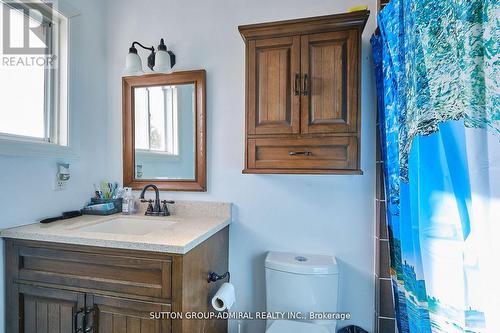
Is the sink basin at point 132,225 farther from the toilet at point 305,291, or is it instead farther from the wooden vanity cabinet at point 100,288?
the toilet at point 305,291

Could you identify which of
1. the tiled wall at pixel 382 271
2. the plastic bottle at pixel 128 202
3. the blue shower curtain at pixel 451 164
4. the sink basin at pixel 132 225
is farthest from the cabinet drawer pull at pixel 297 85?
the plastic bottle at pixel 128 202

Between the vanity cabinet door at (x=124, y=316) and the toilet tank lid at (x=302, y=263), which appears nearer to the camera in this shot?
the vanity cabinet door at (x=124, y=316)

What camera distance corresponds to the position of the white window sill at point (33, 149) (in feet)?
3.87

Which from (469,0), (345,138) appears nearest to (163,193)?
(345,138)

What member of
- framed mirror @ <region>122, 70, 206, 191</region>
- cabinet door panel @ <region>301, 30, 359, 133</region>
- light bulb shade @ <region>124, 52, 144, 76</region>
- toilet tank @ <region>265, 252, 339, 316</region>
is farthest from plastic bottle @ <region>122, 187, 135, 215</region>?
cabinet door panel @ <region>301, 30, 359, 133</region>

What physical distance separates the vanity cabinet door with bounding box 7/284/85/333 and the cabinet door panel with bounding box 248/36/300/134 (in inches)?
45.7

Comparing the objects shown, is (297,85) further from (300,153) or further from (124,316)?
(124,316)

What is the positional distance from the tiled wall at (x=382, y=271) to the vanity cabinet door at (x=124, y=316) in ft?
3.55

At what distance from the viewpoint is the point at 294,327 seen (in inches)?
48.7

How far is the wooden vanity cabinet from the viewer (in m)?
1.02

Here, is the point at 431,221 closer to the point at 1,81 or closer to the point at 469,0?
the point at 469,0

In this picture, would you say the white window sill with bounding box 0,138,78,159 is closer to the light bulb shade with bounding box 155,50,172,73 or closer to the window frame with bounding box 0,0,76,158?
the window frame with bounding box 0,0,76,158

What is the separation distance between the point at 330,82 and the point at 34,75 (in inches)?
64.5

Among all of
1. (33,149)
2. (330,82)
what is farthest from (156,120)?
(330,82)
